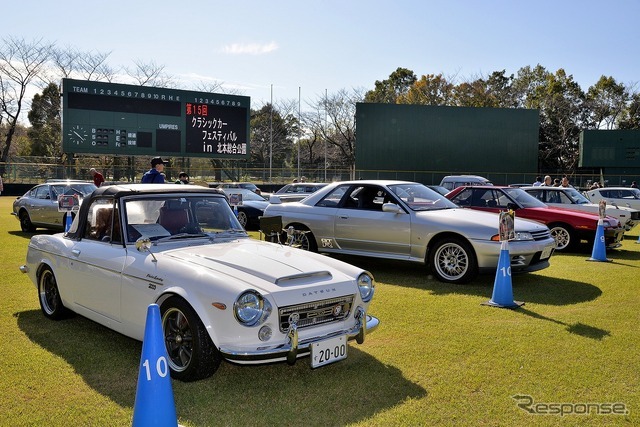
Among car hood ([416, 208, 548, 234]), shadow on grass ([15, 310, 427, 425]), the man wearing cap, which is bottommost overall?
shadow on grass ([15, 310, 427, 425])

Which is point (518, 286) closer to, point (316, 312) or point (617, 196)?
point (316, 312)

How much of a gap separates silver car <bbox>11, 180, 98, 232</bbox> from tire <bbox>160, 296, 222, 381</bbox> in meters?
10.6

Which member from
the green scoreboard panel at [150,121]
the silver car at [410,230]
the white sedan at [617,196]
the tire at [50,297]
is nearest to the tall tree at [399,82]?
the green scoreboard panel at [150,121]

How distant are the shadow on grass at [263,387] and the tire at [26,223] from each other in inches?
421

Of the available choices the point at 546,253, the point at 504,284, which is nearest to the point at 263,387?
the point at 504,284

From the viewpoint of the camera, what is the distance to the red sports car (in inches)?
455

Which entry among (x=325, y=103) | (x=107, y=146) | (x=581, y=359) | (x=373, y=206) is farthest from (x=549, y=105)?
(x=581, y=359)

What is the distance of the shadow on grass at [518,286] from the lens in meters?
7.35

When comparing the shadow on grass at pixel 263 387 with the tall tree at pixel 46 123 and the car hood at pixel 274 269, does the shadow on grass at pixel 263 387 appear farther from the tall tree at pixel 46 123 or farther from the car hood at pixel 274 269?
the tall tree at pixel 46 123

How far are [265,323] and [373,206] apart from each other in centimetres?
535

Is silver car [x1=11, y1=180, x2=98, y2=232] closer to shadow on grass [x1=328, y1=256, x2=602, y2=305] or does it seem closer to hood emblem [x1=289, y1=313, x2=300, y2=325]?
shadow on grass [x1=328, y1=256, x2=602, y2=305]

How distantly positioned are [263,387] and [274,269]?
911 millimetres

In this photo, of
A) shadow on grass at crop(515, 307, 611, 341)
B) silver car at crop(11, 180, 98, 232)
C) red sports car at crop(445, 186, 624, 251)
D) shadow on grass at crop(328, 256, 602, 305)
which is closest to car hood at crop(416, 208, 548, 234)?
shadow on grass at crop(328, 256, 602, 305)

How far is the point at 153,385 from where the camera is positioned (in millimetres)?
3008
